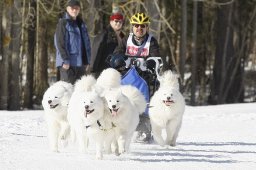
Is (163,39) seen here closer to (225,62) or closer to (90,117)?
(225,62)

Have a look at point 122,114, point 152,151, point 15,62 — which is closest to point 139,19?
point 152,151

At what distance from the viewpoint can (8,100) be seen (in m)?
21.8

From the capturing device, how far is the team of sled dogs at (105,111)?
7012 mm

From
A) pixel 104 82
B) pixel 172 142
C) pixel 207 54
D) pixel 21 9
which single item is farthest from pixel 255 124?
pixel 207 54

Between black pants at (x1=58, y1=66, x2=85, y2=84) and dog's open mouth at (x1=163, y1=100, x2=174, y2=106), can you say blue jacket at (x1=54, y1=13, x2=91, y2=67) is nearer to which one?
black pants at (x1=58, y1=66, x2=85, y2=84)

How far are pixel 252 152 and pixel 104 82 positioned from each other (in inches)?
84.0

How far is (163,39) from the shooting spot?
85.7 feet

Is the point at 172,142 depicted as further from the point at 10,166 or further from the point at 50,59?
the point at 50,59

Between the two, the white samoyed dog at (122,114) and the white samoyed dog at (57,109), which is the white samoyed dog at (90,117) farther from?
the white samoyed dog at (57,109)

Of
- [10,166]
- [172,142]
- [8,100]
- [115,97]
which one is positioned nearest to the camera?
[10,166]

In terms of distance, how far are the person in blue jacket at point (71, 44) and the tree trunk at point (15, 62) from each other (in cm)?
1126

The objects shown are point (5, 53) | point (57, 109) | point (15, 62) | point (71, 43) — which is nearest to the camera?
point (57, 109)

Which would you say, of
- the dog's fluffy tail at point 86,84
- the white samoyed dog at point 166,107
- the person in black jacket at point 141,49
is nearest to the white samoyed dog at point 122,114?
the dog's fluffy tail at point 86,84

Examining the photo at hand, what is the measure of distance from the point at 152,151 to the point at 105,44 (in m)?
2.00
